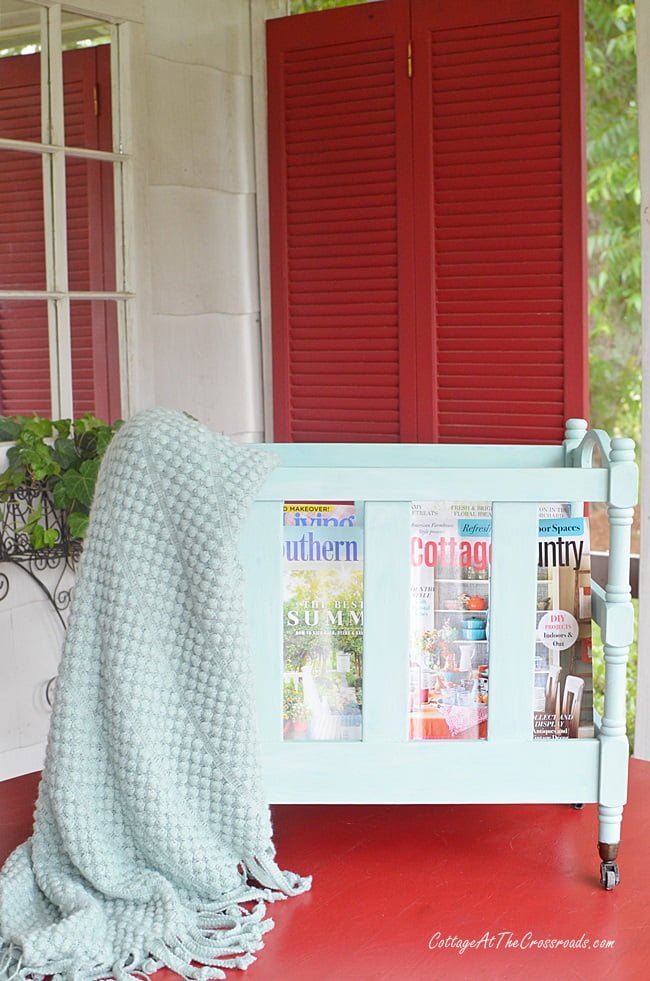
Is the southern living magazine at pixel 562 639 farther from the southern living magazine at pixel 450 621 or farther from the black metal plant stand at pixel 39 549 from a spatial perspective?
the black metal plant stand at pixel 39 549

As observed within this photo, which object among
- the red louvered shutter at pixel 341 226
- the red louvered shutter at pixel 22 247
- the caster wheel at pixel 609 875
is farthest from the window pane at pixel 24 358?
the caster wheel at pixel 609 875

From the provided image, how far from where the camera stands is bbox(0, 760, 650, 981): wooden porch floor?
1.54 m

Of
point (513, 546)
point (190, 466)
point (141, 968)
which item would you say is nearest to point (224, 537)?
point (190, 466)

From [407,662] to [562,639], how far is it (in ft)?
0.84

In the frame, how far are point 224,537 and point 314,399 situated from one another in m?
1.38

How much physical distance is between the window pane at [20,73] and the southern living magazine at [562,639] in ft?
5.33

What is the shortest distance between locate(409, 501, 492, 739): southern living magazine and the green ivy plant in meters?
1.03

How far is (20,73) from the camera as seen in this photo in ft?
8.46

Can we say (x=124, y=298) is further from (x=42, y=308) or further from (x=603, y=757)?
(x=603, y=757)

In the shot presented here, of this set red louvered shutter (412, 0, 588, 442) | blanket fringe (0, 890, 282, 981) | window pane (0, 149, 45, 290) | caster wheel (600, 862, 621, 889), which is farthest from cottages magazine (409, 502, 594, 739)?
window pane (0, 149, 45, 290)

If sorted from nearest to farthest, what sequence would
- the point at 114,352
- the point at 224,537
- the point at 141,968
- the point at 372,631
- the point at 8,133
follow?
the point at 141,968 < the point at 224,537 < the point at 372,631 < the point at 8,133 < the point at 114,352

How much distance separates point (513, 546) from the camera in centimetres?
172

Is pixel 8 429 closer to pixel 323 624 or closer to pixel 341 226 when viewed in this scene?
pixel 341 226

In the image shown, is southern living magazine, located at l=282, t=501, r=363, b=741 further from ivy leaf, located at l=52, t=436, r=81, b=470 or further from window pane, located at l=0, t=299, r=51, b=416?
window pane, located at l=0, t=299, r=51, b=416
